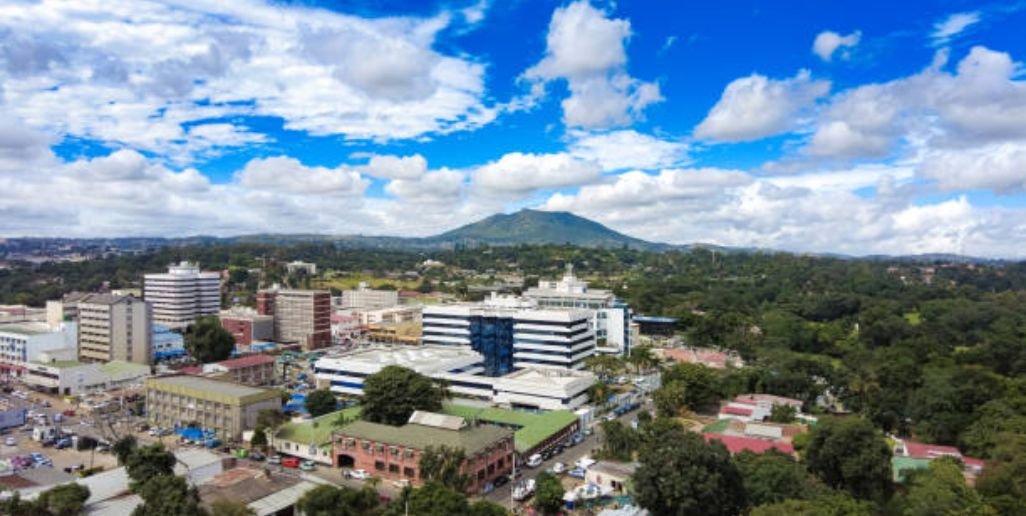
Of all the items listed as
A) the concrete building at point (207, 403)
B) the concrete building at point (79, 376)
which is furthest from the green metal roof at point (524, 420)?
the concrete building at point (79, 376)

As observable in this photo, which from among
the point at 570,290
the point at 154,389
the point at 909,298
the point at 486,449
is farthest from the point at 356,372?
the point at 909,298

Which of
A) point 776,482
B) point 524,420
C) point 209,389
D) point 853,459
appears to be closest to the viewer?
point 776,482

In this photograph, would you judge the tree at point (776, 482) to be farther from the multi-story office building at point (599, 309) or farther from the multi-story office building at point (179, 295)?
the multi-story office building at point (179, 295)

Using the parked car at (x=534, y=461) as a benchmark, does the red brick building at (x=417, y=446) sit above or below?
above

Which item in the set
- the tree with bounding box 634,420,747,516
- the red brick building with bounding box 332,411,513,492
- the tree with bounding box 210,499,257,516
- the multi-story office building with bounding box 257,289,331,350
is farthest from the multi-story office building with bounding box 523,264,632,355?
the tree with bounding box 210,499,257,516

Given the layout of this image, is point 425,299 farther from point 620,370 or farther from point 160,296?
point 620,370

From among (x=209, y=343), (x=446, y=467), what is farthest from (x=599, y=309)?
(x=446, y=467)

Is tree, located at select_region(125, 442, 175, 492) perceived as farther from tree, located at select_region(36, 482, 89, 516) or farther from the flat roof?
the flat roof

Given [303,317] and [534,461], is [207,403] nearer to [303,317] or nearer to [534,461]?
[534,461]
